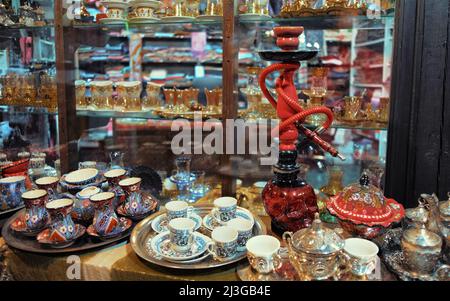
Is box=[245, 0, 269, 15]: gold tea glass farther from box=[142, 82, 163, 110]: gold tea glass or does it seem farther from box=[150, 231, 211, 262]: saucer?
box=[150, 231, 211, 262]: saucer

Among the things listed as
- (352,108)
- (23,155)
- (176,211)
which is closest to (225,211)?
(176,211)

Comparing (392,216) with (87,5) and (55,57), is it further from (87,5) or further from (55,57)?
(87,5)

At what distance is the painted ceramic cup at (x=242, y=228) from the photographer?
1.30 meters

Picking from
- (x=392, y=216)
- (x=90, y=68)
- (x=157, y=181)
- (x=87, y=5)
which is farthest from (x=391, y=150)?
(x=90, y=68)

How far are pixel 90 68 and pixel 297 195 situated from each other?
194 centimetres

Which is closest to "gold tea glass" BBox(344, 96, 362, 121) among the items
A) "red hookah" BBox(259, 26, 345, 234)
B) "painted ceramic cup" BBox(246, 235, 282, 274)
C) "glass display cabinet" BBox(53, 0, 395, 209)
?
"glass display cabinet" BBox(53, 0, 395, 209)

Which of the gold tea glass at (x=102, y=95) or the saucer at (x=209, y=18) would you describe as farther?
the gold tea glass at (x=102, y=95)

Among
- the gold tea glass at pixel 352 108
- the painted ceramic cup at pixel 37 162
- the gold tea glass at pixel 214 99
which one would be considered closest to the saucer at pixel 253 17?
the gold tea glass at pixel 214 99

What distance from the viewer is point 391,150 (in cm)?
146

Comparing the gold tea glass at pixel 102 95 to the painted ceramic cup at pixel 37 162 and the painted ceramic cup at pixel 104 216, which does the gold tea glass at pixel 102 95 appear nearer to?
the painted ceramic cup at pixel 37 162

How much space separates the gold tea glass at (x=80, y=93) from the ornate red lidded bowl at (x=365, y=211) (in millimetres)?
1361

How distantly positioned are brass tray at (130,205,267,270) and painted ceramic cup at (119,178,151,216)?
0.05m

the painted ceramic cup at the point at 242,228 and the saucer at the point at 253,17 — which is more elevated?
the saucer at the point at 253,17

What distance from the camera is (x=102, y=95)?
6.63 feet
